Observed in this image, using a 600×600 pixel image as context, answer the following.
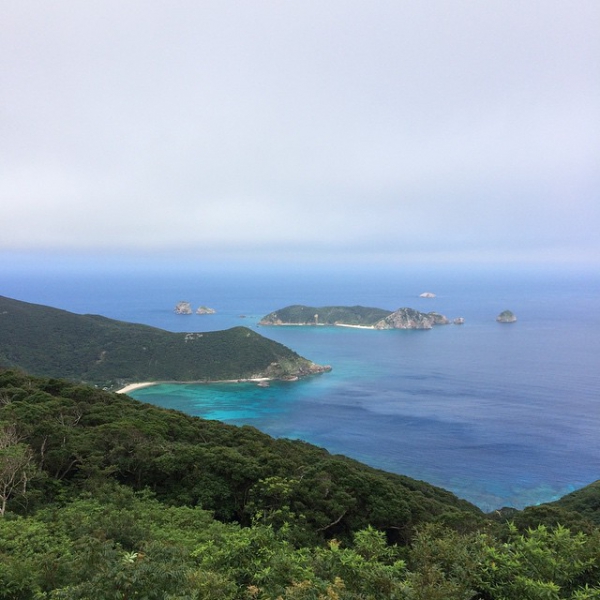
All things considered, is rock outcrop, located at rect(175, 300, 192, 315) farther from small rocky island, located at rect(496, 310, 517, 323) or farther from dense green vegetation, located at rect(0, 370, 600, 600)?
dense green vegetation, located at rect(0, 370, 600, 600)

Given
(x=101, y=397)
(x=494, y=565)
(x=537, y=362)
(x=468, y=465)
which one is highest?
(x=494, y=565)

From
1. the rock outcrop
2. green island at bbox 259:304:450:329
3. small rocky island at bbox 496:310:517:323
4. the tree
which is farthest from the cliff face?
the tree

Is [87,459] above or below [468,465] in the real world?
above

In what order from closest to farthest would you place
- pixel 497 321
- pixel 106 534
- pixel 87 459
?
pixel 106 534 < pixel 87 459 < pixel 497 321

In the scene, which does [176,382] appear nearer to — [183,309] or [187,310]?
[187,310]

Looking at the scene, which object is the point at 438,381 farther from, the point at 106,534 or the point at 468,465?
the point at 106,534

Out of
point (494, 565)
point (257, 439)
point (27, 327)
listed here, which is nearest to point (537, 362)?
point (257, 439)

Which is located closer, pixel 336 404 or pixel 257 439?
pixel 257 439

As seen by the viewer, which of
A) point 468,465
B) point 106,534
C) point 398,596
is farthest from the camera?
point 468,465

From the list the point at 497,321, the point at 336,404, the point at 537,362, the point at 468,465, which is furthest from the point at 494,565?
the point at 497,321
